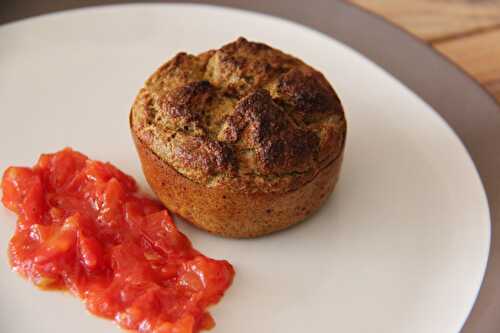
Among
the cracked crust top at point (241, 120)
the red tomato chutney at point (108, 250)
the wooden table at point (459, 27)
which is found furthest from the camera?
the wooden table at point (459, 27)

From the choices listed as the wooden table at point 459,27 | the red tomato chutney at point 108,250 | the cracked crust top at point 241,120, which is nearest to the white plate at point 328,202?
the red tomato chutney at point 108,250

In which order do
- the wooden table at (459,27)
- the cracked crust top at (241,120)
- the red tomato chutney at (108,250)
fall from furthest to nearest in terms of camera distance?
the wooden table at (459,27) → the cracked crust top at (241,120) → the red tomato chutney at (108,250)

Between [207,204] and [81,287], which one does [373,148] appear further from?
[81,287]

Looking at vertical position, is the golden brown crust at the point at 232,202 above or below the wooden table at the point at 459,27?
below

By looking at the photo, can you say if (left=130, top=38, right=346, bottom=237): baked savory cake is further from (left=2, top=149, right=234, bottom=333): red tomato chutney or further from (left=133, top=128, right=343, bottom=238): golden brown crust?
(left=2, top=149, right=234, bottom=333): red tomato chutney

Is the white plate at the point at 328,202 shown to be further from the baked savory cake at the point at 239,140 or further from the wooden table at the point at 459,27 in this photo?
the wooden table at the point at 459,27

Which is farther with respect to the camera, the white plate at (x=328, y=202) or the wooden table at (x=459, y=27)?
the wooden table at (x=459, y=27)

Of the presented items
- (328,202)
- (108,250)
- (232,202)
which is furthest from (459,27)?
(108,250)
